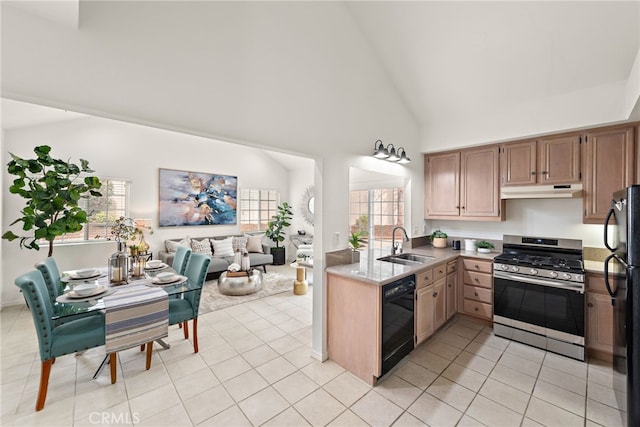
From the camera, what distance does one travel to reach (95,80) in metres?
1.45

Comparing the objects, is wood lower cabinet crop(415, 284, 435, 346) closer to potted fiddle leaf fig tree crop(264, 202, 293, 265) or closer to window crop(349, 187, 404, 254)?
window crop(349, 187, 404, 254)

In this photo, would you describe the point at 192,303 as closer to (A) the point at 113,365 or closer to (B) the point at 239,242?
(A) the point at 113,365

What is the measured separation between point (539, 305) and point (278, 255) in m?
5.28

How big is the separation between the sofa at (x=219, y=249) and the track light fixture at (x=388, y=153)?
3.14 metres

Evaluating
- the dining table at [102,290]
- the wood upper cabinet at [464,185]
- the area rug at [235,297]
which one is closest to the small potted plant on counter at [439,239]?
the wood upper cabinet at [464,185]

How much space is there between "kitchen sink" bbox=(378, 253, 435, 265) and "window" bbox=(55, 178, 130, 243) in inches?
189

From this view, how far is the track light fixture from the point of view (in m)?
3.08

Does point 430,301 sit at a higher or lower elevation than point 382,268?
lower

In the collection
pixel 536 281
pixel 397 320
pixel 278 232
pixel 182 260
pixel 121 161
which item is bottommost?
pixel 397 320

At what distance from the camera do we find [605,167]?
9.12ft

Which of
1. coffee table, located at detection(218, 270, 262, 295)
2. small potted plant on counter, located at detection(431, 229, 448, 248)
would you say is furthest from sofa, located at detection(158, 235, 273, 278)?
small potted plant on counter, located at detection(431, 229, 448, 248)

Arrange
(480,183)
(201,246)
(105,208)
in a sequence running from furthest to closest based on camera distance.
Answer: (201,246)
(105,208)
(480,183)

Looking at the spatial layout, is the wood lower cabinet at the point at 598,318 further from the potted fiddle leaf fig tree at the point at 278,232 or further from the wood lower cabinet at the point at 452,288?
the potted fiddle leaf fig tree at the point at 278,232

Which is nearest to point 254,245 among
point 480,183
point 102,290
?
point 102,290
